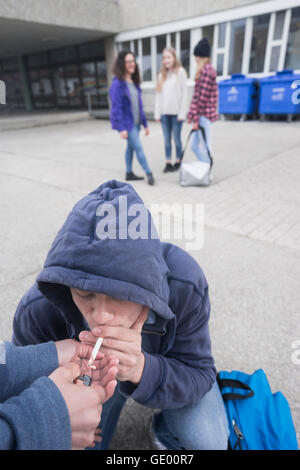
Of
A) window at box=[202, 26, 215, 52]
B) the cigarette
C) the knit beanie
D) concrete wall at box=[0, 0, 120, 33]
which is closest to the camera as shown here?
the cigarette

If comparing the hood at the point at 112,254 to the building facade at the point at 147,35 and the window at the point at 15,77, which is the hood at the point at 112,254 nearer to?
the building facade at the point at 147,35

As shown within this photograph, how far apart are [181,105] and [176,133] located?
17.6 inches

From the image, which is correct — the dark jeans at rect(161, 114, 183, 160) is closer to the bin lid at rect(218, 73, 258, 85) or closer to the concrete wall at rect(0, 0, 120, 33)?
the bin lid at rect(218, 73, 258, 85)

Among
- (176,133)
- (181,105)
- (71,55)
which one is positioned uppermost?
(71,55)

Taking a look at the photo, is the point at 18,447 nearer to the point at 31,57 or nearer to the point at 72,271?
the point at 72,271

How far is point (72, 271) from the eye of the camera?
33.1 inches

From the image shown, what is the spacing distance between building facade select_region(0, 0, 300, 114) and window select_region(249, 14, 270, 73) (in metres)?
0.03

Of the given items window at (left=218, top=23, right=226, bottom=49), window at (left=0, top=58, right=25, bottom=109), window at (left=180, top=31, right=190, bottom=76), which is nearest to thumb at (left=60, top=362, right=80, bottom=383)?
window at (left=218, top=23, right=226, bottom=49)

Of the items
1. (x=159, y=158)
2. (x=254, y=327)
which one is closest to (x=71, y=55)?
(x=159, y=158)

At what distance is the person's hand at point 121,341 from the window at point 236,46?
12191 millimetres

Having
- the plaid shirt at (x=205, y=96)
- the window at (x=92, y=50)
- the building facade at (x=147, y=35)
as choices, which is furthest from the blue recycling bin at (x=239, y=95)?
the window at (x=92, y=50)

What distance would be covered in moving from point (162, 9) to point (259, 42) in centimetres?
399

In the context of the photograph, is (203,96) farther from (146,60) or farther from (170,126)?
(146,60)

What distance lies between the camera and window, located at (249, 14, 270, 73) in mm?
10008
